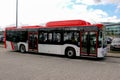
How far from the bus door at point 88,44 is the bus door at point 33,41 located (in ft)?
16.5

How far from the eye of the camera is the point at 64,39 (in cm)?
1622

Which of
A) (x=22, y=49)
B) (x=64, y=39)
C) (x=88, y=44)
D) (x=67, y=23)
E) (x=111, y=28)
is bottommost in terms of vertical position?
(x=22, y=49)

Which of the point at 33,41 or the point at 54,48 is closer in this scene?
the point at 54,48

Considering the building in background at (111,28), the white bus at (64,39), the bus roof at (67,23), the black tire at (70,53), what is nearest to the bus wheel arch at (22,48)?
A: the white bus at (64,39)

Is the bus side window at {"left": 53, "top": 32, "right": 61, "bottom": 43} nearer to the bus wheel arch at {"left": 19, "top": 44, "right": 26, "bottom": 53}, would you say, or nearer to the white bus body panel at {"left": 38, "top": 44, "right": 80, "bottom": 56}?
the white bus body panel at {"left": 38, "top": 44, "right": 80, "bottom": 56}

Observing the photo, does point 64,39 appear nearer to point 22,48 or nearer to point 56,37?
point 56,37

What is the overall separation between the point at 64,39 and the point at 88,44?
224 centimetres

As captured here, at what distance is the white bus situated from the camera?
1460 cm

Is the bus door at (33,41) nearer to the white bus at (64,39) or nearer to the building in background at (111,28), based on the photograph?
the white bus at (64,39)

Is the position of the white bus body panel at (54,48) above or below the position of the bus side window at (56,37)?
below

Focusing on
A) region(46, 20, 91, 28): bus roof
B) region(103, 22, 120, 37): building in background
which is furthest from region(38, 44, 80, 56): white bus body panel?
region(103, 22, 120, 37): building in background

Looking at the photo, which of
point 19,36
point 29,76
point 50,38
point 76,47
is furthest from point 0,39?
point 29,76

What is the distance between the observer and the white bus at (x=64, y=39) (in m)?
14.6

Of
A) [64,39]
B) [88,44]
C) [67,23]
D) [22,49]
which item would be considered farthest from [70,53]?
[22,49]
